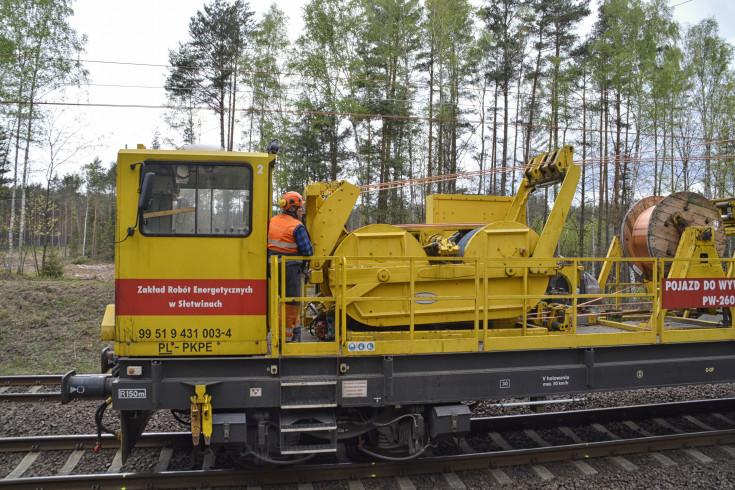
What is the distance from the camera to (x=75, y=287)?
15.4m

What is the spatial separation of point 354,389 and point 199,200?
2444mm

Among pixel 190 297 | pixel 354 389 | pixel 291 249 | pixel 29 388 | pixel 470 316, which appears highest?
pixel 291 249

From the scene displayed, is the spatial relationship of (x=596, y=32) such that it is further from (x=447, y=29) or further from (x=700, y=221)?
(x=700, y=221)

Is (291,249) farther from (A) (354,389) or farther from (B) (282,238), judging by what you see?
(A) (354,389)

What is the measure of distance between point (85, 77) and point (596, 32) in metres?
27.0

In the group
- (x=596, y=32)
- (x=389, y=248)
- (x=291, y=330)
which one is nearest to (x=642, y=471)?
(x=389, y=248)

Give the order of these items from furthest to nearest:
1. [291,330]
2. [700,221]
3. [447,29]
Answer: [447,29]
[700,221]
[291,330]

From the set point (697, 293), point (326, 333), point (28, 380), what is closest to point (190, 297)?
point (326, 333)

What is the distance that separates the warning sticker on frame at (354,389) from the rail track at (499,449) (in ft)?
3.13

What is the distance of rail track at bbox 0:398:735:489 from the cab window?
8.52ft

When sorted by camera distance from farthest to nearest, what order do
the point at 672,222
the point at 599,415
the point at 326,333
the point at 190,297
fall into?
1. the point at 672,222
2. the point at 599,415
3. the point at 326,333
4. the point at 190,297

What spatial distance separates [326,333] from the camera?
17.7 ft

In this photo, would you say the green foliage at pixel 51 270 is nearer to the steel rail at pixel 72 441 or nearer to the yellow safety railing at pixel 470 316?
the steel rail at pixel 72 441

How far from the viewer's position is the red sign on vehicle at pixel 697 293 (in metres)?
5.38
